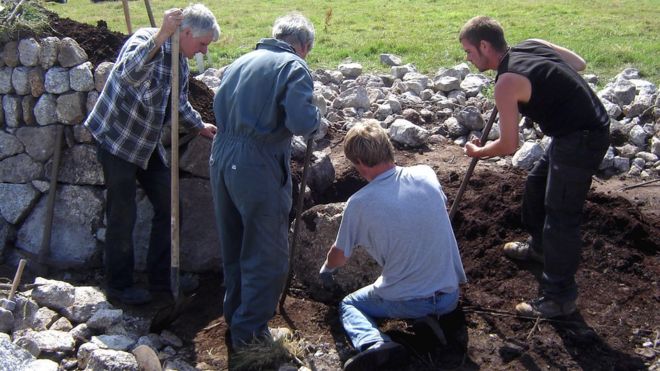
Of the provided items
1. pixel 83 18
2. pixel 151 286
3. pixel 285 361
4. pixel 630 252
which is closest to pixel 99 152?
pixel 151 286

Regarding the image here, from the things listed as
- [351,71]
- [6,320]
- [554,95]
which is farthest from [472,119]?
[6,320]

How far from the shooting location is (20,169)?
20.1 feet

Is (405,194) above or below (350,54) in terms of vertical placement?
above

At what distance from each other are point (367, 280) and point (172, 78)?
1.91 meters

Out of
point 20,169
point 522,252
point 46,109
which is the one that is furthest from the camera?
point 20,169

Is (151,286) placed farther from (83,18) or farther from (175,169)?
Answer: (83,18)

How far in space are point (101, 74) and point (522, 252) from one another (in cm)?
349

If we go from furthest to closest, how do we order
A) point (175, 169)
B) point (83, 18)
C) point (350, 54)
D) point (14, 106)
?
point (83, 18) → point (350, 54) → point (14, 106) → point (175, 169)

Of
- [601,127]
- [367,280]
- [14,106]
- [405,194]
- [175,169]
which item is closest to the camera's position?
[405,194]

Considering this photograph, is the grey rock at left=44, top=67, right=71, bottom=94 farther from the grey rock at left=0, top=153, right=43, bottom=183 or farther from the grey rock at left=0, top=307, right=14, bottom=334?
the grey rock at left=0, top=307, right=14, bottom=334

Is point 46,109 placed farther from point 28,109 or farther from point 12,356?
point 12,356

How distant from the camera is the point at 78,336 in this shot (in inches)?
181

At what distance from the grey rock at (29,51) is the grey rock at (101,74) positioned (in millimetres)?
499

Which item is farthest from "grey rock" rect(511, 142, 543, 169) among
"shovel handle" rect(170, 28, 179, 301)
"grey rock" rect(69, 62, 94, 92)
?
"grey rock" rect(69, 62, 94, 92)
